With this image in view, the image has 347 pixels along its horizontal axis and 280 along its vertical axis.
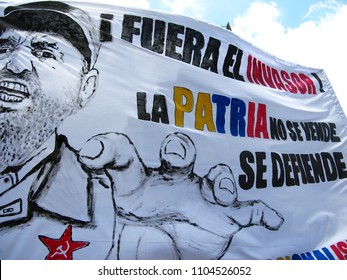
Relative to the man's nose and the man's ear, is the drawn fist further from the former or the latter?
the man's nose

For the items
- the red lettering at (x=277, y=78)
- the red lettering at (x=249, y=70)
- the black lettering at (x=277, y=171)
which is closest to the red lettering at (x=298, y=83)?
the red lettering at (x=277, y=78)

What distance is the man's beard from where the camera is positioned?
2.05m

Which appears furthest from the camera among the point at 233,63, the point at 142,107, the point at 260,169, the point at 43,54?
the point at 233,63

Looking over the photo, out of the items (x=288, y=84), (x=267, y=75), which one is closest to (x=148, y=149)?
(x=267, y=75)

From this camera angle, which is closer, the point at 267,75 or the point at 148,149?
the point at 148,149

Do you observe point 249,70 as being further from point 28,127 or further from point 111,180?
point 28,127

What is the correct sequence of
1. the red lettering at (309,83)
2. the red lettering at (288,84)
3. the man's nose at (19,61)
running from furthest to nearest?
the red lettering at (309,83) < the red lettering at (288,84) < the man's nose at (19,61)

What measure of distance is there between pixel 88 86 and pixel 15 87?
0.44 meters

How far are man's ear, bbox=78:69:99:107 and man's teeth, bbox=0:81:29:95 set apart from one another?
0.33 meters

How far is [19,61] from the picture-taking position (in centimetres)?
220

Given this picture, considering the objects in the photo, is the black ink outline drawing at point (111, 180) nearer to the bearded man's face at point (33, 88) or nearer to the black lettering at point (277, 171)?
the bearded man's face at point (33, 88)

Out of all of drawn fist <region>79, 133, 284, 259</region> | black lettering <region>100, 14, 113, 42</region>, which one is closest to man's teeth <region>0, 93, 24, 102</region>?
drawn fist <region>79, 133, 284, 259</region>

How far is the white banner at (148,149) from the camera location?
6.82ft

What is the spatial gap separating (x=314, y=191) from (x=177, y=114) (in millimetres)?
1352
